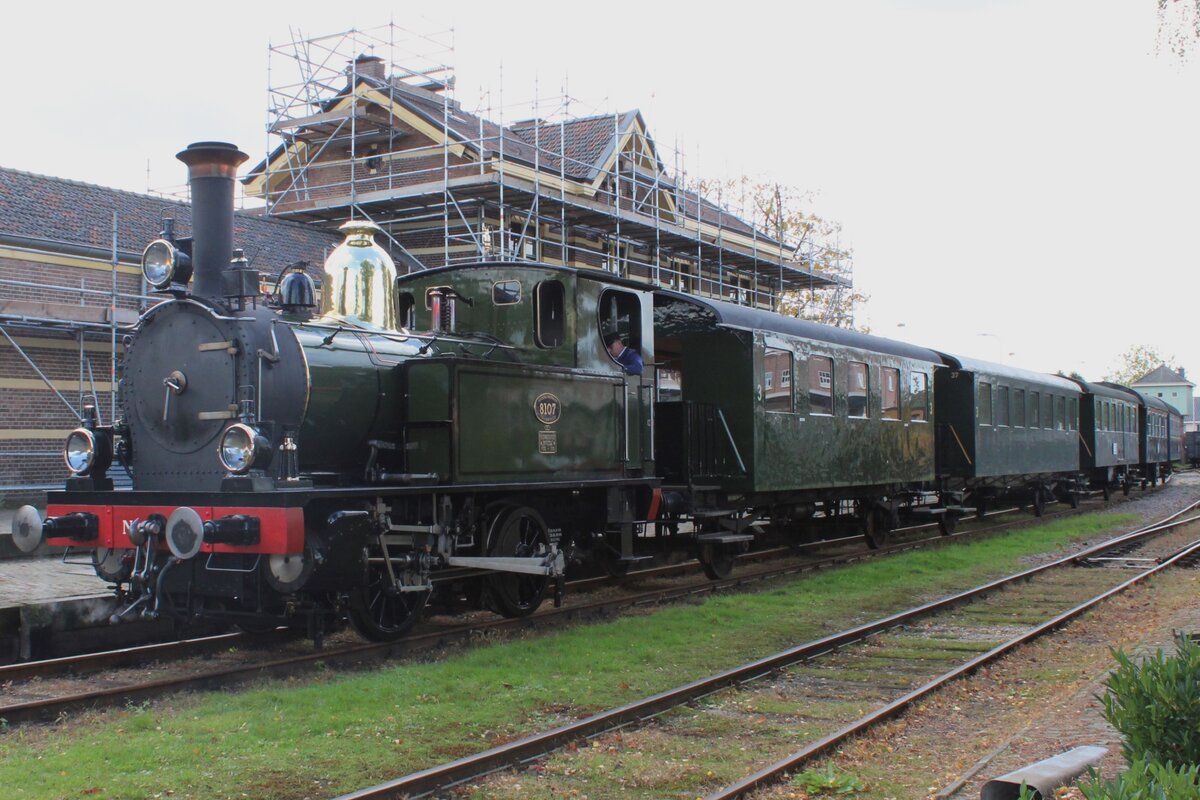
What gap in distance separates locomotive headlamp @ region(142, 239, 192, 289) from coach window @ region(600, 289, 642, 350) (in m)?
3.70

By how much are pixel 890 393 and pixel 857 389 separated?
125cm

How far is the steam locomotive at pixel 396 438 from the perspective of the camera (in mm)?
7414

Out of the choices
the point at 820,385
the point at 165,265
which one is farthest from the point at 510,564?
the point at 820,385

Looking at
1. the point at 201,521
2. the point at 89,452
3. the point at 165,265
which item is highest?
the point at 165,265

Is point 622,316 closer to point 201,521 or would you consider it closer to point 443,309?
point 443,309

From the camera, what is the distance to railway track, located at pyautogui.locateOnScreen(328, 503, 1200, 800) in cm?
548

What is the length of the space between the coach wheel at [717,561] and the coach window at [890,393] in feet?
13.0

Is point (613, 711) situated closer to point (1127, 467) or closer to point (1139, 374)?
point (1127, 467)

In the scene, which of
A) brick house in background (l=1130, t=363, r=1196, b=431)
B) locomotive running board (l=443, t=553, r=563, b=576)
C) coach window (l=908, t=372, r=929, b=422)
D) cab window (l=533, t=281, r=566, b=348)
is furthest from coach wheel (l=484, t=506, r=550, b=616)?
brick house in background (l=1130, t=363, r=1196, b=431)

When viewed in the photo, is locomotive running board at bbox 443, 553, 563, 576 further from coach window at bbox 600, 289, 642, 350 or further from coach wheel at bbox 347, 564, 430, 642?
coach window at bbox 600, 289, 642, 350

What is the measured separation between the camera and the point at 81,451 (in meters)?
8.21

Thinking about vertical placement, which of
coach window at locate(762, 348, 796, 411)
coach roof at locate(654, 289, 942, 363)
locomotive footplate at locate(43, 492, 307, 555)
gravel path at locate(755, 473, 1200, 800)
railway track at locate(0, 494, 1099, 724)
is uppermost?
coach roof at locate(654, 289, 942, 363)

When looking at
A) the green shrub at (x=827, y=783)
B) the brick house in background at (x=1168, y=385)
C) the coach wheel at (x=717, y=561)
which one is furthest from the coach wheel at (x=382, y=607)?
the brick house in background at (x=1168, y=385)

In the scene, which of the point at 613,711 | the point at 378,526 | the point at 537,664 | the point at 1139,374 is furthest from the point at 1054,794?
the point at 1139,374
